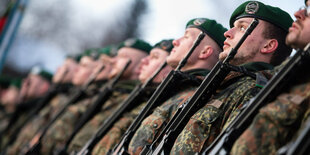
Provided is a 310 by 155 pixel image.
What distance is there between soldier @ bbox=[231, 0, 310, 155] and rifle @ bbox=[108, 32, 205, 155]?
125 cm

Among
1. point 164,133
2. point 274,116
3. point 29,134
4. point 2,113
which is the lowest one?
point 2,113

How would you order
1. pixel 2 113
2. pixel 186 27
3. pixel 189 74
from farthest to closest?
pixel 2 113, pixel 186 27, pixel 189 74

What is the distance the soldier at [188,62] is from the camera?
313 centimetres

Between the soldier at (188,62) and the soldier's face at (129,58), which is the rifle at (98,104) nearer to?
the soldier's face at (129,58)

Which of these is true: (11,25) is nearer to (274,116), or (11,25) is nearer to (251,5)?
(251,5)

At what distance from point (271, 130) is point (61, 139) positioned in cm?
423

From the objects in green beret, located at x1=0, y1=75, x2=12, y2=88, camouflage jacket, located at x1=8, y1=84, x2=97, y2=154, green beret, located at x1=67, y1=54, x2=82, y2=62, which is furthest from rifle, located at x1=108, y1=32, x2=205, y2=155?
green beret, located at x1=0, y1=75, x2=12, y2=88

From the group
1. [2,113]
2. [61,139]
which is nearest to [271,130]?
[61,139]

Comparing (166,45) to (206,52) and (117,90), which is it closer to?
(206,52)

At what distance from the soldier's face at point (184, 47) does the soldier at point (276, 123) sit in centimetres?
143

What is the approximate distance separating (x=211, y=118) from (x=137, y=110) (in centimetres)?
168

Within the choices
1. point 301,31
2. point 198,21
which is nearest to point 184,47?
point 198,21

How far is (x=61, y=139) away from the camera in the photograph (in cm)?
568

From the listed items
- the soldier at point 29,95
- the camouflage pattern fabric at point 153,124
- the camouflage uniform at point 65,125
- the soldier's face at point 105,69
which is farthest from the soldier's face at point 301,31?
the soldier at point 29,95
